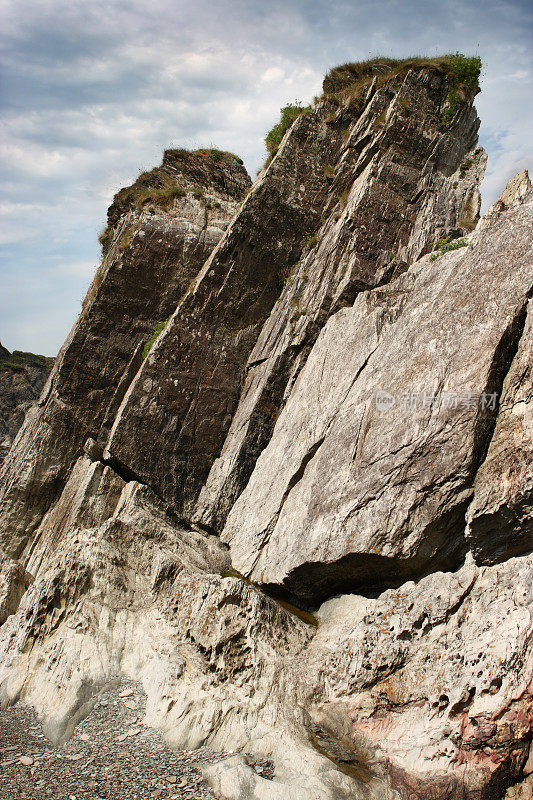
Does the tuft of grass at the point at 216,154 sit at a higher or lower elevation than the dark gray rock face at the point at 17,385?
higher

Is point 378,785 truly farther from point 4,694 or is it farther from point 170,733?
point 4,694

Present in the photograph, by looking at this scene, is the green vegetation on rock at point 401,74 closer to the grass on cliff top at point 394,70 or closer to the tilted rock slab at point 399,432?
the grass on cliff top at point 394,70

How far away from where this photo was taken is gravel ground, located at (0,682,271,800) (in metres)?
9.56

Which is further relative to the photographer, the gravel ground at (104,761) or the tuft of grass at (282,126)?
the tuft of grass at (282,126)

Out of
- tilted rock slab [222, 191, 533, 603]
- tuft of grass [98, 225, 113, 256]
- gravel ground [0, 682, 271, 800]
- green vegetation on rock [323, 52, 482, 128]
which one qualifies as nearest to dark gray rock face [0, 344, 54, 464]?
tuft of grass [98, 225, 113, 256]

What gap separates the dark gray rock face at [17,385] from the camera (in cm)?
6162

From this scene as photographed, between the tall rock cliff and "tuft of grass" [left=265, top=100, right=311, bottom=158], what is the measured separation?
1.18m

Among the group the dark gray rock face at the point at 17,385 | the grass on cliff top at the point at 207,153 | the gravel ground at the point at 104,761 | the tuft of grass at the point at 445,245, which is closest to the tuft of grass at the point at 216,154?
the grass on cliff top at the point at 207,153

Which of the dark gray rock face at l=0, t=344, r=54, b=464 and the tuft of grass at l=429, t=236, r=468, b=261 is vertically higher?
the tuft of grass at l=429, t=236, r=468, b=261

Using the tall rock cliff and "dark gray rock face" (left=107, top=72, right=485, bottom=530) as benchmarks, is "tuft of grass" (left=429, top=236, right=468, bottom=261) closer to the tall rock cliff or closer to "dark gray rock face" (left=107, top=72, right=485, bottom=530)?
the tall rock cliff

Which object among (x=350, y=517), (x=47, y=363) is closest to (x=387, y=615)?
(x=350, y=517)

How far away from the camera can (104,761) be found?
1049cm

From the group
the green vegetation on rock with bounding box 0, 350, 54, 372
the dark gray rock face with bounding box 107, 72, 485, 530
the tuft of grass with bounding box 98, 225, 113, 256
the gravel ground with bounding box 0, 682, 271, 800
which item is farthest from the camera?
the green vegetation on rock with bounding box 0, 350, 54, 372

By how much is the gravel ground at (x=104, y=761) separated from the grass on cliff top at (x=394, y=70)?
24829mm
